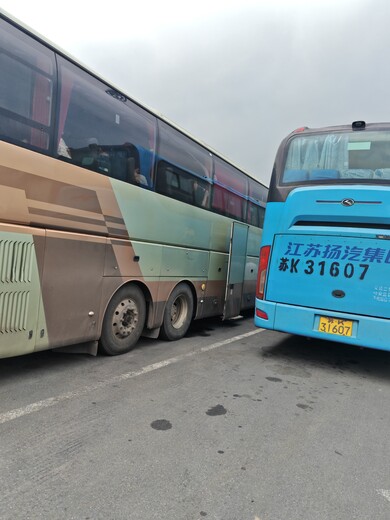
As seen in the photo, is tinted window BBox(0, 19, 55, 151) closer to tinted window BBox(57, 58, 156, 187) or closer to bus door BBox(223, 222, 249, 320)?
tinted window BBox(57, 58, 156, 187)

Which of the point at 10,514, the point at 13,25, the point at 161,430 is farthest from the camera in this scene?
the point at 13,25

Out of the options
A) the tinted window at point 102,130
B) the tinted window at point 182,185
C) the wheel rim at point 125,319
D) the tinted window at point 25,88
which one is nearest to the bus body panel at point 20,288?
the tinted window at point 25,88

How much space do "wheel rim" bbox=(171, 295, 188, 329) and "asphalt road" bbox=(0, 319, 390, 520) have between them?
1199mm

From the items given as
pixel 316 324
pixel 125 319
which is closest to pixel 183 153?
pixel 125 319

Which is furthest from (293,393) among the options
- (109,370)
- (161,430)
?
(109,370)

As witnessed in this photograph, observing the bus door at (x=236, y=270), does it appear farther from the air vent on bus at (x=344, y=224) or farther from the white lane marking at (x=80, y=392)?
the air vent on bus at (x=344, y=224)

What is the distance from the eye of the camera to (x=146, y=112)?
5.60m

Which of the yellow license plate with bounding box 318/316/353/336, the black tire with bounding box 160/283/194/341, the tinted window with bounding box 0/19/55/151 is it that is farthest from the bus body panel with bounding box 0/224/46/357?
the yellow license plate with bounding box 318/316/353/336

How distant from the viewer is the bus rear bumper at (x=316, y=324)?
4871 millimetres

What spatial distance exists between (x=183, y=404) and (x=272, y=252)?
2.71 m

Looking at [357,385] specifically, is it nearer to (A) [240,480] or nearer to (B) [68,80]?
(A) [240,480]

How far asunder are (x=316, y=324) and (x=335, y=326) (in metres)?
0.25

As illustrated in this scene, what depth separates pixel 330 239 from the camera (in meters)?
5.23

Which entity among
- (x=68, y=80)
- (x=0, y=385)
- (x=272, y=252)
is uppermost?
(x=68, y=80)
